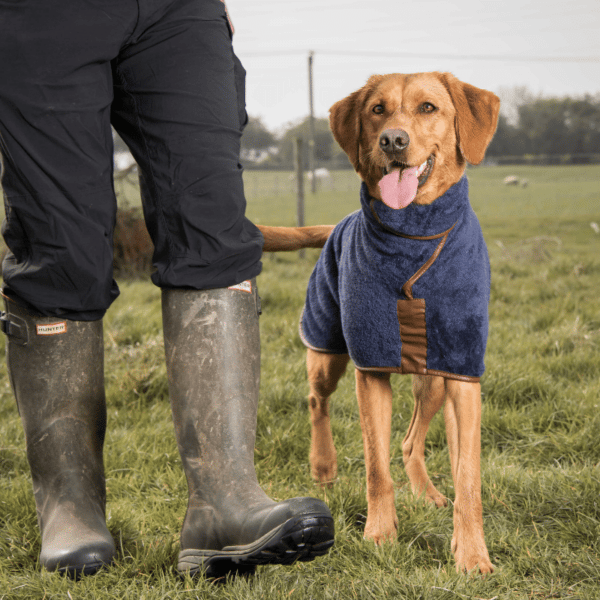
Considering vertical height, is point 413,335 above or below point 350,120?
below

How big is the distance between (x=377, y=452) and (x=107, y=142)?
51.7 inches

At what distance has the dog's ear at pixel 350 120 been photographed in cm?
225

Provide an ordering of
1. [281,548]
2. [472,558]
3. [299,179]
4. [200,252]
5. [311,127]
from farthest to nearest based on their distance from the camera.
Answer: [311,127], [299,179], [472,558], [200,252], [281,548]

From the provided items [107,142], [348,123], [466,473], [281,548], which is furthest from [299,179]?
[281,548]

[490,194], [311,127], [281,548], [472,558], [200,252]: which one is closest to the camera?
[281,548]

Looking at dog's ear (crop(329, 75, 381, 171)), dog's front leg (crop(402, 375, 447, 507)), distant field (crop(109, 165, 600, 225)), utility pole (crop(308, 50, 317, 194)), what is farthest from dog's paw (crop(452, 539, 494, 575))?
utility pole (crop(308, 50, 317, 194))

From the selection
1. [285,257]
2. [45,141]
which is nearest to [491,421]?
[45,141]

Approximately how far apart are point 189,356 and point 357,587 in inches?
29.5

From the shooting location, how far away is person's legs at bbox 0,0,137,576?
152cm

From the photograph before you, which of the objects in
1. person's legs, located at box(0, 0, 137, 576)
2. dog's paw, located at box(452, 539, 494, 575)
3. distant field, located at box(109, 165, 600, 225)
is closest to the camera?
person's legs, located at box(0, 0, 137, 576)

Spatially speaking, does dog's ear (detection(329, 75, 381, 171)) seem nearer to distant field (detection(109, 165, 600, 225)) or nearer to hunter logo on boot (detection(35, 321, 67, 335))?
hunter logo on boot (detection(35, 321, 67, 335))

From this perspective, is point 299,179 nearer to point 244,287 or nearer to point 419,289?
point 419,289

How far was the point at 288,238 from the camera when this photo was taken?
245 centimetres

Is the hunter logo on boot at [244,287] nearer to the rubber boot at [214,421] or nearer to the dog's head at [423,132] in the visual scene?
the rubber boot at [214,421]
